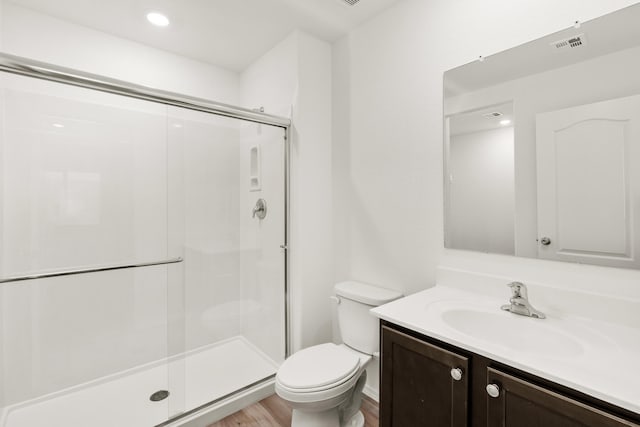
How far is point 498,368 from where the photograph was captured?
923 millimetres

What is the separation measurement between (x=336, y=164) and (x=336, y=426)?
1.62 m

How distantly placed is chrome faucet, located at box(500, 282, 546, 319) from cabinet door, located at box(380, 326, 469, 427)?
1.35ft

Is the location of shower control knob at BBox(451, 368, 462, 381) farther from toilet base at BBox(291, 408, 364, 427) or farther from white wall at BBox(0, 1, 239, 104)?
white wall at BBox(0, 1, 239, 104)

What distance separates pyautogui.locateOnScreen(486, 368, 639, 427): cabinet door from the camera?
29.7 inches

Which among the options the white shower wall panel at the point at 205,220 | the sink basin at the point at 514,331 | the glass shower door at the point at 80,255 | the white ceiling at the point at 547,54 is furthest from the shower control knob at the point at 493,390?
the white shower wall panel at the point at 205,220

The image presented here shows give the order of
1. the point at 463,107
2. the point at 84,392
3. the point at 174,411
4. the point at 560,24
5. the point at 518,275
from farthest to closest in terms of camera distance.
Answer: the point at 84,392 → the point at 174,411 → the point at 463,107 → the point at 518,275 → the point at 560,24

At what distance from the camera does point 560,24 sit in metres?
1.23

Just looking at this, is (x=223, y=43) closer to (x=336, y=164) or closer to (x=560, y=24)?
(x=336, y=164)

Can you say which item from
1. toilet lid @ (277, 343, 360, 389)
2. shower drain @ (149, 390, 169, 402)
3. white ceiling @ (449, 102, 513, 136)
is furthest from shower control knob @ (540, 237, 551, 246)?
shower drain @ (149, 390, 169, 402)

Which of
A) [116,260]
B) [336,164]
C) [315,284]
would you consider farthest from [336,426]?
[116,260]

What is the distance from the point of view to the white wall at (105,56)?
6.16ft

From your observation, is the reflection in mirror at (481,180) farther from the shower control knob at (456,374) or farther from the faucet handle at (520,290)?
the shower control knob at (456,374)

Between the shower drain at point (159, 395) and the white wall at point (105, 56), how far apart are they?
221 centimetres

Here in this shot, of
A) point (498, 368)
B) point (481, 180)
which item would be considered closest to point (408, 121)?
point (481, 180)
